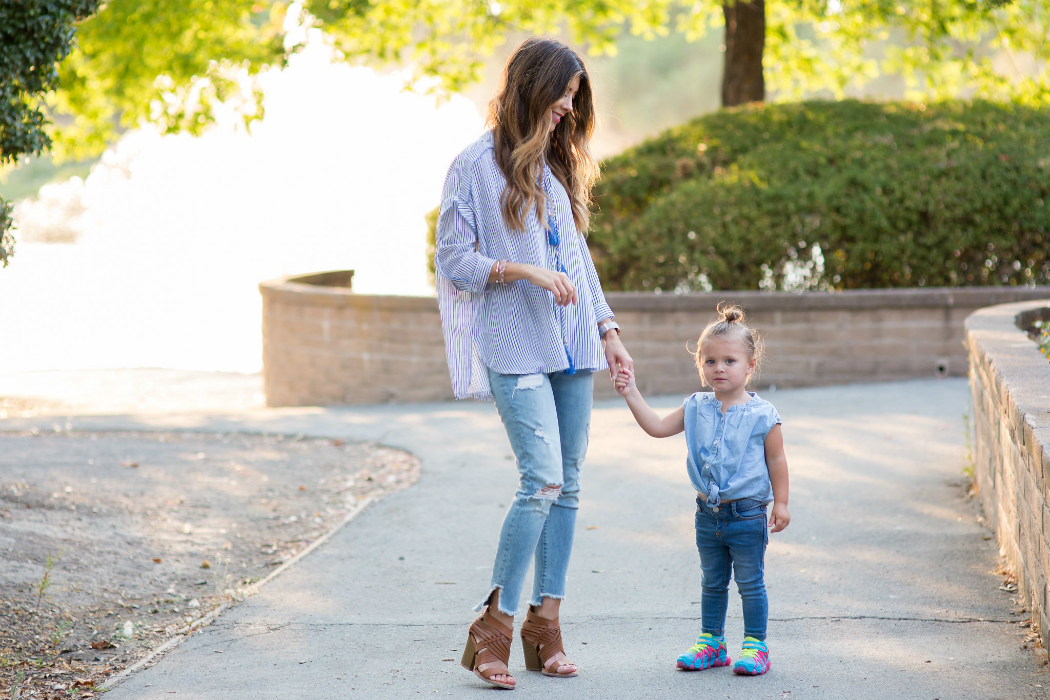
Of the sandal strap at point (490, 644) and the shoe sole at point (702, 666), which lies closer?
the sandal strap at point (490, 644)

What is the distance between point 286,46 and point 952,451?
28.0ft

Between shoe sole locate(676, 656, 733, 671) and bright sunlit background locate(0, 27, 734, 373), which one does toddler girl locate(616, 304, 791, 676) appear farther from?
bright sunlit background locate(0, 27, 734, 373)

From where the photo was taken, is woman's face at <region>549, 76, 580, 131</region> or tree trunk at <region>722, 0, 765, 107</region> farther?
tree trunk at <region>722, 0, 765, 107</region>

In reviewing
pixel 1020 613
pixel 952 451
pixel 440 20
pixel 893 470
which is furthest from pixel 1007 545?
pixel 440 20

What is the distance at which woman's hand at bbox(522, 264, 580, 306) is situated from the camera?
3.12 m

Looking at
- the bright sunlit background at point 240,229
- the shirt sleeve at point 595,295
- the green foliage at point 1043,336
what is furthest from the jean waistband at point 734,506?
the bright sunlit background at point 240,229

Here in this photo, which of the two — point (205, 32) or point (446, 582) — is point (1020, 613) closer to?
point (446, 582)

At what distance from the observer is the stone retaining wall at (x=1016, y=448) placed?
3.31m

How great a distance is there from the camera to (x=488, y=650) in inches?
128

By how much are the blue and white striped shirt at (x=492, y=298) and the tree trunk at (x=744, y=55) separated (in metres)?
9.74

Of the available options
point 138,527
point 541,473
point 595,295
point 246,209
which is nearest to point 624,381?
point 595,295

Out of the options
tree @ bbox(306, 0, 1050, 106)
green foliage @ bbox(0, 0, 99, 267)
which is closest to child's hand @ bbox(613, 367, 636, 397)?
green foliage @ bbox(0, 0, 99, 267)

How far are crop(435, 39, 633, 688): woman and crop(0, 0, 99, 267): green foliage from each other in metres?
2.40

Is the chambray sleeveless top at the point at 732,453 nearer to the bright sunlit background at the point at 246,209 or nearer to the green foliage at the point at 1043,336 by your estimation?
the bright sunlit background at the point at 246,209
